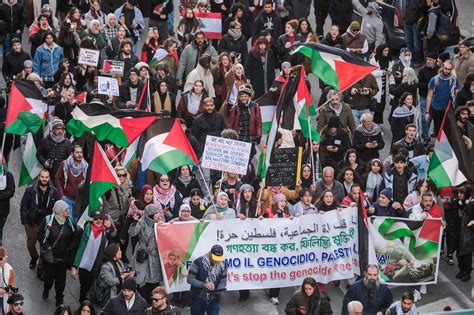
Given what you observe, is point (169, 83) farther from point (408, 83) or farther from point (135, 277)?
point (135, 277)

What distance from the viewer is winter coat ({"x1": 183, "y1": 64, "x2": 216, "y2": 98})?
2739cm

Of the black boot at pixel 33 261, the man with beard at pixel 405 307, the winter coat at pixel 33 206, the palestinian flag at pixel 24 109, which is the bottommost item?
the black boot at pixel 33 261

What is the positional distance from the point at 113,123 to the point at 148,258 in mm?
2361

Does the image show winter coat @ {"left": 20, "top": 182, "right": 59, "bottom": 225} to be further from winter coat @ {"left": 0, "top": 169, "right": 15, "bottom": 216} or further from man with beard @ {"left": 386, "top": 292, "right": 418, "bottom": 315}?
man with beard @ {"left": 386, "top": 292, "right": 418, "bottom": 315}

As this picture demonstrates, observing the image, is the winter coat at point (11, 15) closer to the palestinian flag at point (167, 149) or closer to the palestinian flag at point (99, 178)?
the palestinian flag at point (167, 149)

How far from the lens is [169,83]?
1104 inches

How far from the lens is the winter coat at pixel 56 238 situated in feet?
73.5

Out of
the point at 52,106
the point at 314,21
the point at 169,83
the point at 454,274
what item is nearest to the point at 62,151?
the point at 52,106

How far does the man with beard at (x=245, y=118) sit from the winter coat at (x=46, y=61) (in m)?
3.93

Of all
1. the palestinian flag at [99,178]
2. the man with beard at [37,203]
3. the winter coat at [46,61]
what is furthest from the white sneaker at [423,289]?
the winter coat at [46,61]

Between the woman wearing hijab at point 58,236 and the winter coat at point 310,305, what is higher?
the woman wearing hijab at point 58,236

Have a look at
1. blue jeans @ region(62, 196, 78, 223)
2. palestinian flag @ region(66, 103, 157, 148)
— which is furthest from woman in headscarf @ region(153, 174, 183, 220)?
blue jeans @ region(62, 196, 78, 223)

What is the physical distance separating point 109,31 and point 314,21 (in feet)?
21.6

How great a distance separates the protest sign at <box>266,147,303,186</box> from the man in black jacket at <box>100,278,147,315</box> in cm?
388
